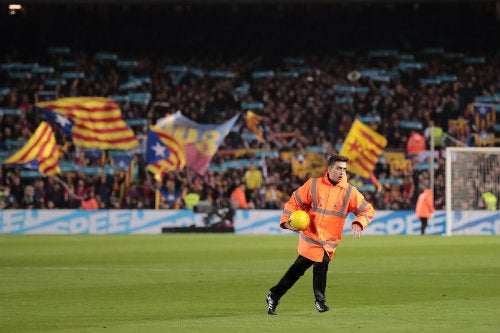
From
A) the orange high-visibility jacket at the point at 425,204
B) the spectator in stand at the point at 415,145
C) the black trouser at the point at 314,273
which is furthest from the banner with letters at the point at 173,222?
the black trouser at the point at 314,273

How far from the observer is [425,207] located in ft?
111

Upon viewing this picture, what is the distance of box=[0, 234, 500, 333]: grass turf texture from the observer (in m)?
11.6

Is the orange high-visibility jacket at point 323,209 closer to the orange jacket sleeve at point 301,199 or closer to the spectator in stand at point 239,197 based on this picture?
the orange jacket sleeve at point 301,199

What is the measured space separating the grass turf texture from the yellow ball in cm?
99

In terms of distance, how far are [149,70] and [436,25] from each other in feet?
42.3

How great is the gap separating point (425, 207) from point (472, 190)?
2503 millimetres

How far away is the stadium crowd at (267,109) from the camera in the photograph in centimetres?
3800

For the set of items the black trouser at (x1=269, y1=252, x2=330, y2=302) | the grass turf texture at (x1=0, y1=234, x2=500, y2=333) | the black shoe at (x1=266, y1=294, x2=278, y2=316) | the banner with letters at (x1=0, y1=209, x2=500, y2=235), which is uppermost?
the black trouser at (x1=269, y1=252, x2=330, y2=302)

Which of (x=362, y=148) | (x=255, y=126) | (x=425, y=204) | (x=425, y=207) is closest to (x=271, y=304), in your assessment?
(x=425, y=204)

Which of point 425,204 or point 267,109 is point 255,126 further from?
point 425,204

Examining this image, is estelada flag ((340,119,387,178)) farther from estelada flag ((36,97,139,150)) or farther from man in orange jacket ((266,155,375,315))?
man in orange jacket ((266,155,375,315))

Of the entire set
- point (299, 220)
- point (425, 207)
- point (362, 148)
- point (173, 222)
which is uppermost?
point (299, 220)

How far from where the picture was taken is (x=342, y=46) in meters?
49.3

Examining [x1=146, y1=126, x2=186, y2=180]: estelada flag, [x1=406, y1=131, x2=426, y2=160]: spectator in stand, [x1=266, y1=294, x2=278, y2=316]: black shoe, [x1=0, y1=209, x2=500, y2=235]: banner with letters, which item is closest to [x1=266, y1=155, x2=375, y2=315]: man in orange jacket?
[x1=266, y1=294, x2=278, y2=316]: black shoe
